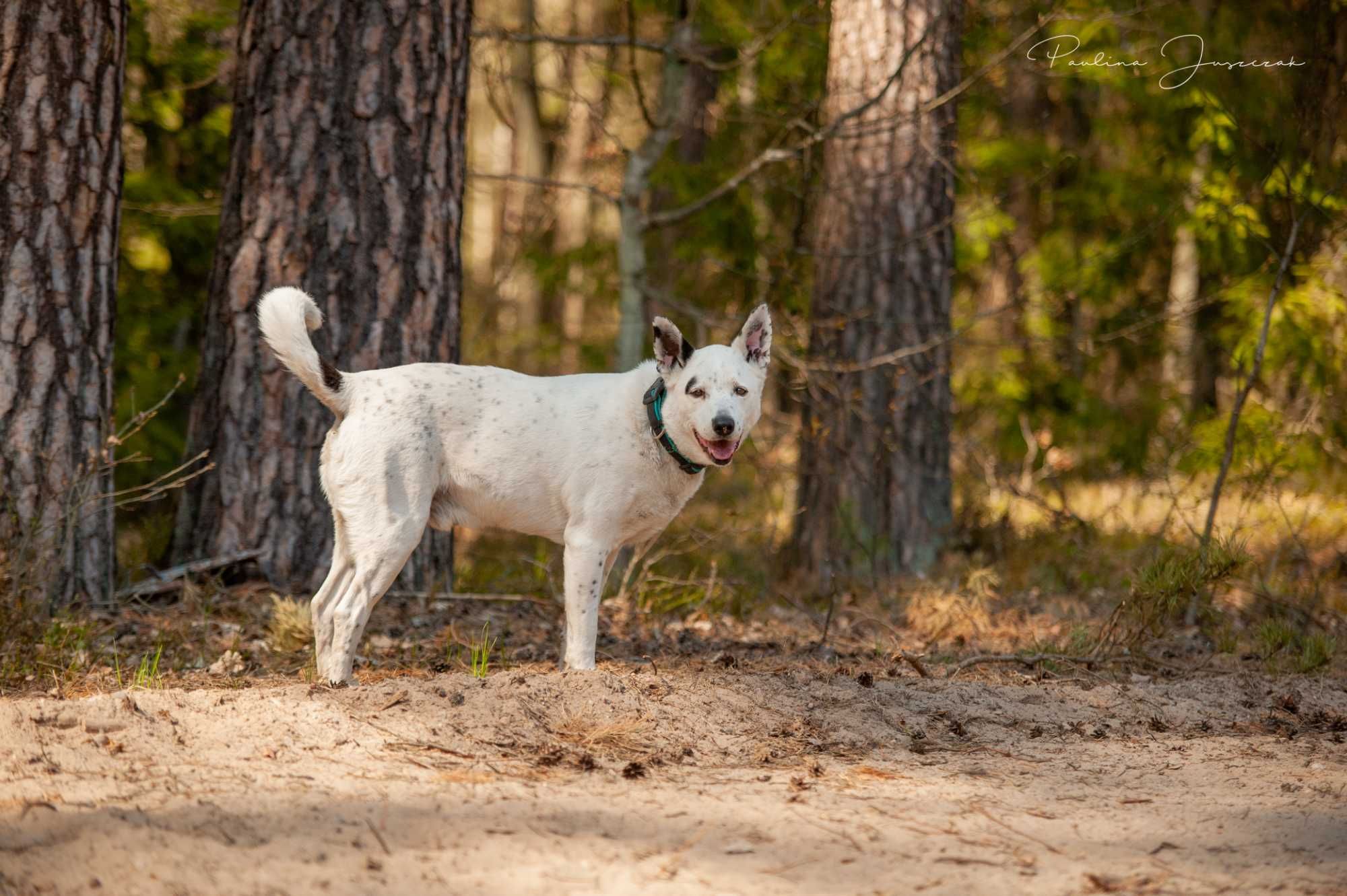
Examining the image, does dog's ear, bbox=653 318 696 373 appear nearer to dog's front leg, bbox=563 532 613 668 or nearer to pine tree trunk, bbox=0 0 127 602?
dog's front leg, bbox=563 532 613 668

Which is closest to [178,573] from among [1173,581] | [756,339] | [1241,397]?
[756,339]

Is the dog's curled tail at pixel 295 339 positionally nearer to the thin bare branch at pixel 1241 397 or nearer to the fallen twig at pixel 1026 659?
the fallen twig at pixel 1026 659

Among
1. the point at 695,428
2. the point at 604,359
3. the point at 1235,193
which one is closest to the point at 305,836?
the point at 695,428

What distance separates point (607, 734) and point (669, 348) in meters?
1.83

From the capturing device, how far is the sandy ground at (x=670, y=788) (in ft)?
11.3

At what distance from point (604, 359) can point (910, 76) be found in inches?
201

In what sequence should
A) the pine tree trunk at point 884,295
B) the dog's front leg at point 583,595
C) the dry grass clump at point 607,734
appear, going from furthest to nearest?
the pine tree trunk at point 884,295
the dog's front leg at point 583,595
the dry grass clump at point 607,734

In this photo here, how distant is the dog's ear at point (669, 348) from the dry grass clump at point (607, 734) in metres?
1.68

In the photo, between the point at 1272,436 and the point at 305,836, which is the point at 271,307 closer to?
the point at 305,836

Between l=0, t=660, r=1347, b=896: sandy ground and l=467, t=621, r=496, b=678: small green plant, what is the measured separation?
0.31 m

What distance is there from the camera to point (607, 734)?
4680 millimetres

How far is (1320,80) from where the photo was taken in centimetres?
794

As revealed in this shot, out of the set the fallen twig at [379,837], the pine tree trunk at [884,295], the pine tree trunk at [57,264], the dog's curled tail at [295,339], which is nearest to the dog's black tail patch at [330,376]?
the dog's curled tail at [295,339]

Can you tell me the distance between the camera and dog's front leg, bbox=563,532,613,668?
5645 mm
